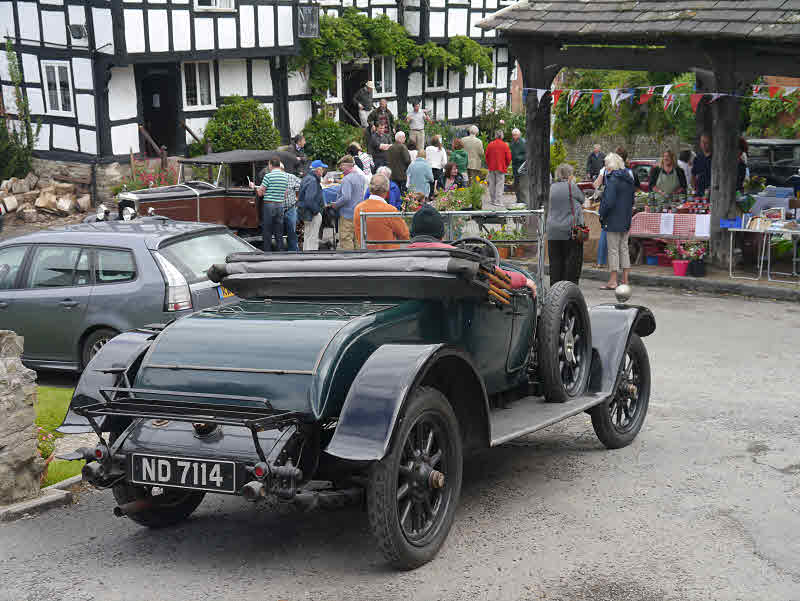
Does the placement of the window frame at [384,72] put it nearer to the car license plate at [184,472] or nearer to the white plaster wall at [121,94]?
the white plaster wall at [121,94]

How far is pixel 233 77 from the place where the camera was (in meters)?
29.3

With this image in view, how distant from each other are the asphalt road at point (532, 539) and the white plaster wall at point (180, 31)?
20.6m

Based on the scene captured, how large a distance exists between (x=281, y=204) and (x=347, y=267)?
10.9m

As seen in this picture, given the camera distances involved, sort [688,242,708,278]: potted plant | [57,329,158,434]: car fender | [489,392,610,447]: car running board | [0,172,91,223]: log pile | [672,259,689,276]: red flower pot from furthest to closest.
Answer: [0,172,91,223]: log pile, [672,259,689,276]: red flower pot, [688,242,708,278]: potted plant, [489,392,610,447]: car running board, [57,329,158,434]: car fender

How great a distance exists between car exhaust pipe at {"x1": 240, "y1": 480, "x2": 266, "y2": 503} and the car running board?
168 centimetres

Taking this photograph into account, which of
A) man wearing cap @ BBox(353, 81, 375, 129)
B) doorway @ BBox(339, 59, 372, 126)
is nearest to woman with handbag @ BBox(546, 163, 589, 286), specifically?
man wearing cap @ BBox(353, 81, 375, 129)

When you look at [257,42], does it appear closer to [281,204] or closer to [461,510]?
[281,204]

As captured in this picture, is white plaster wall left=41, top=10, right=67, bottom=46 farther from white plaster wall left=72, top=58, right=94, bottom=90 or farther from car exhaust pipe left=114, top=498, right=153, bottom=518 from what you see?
car exhaust pipe left=114, top=498, right=153, bottom=518

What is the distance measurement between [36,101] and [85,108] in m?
2.29

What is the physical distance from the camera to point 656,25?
647 inches

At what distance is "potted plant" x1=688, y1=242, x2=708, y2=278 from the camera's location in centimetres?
1645

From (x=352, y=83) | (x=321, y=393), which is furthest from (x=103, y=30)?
(x=321, y=393)

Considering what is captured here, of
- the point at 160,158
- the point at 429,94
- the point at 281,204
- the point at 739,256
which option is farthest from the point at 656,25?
the point at 429,94

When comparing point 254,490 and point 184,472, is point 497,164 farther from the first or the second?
point 254,490
